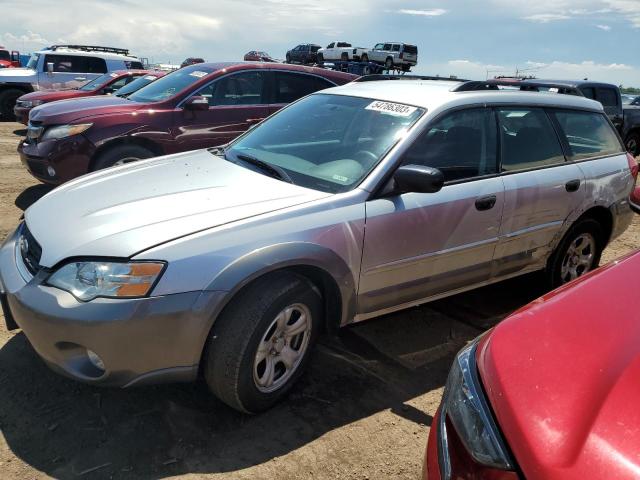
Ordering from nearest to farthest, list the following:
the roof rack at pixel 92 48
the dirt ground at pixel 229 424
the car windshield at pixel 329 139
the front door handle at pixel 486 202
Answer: the dirt ground at pixel 229 424 < the car windshield at pixel 329 139 < the front door handle at pixel 486 202 < the roof rack at pixel 92 48

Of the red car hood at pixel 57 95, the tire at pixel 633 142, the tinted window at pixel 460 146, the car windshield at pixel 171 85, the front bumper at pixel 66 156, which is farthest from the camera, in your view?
the tire at pixel 633 142

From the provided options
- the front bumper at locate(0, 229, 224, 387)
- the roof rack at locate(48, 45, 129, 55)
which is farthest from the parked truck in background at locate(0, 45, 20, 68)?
the front bumper at locate(0, 229, 224, 387)

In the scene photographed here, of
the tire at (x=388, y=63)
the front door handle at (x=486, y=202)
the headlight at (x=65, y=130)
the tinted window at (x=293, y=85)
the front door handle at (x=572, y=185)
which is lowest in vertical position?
the front door handle at (x=486, y=202)

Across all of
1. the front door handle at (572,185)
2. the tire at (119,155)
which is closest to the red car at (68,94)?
the tire at (119,155)

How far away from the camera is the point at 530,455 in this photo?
1.25m

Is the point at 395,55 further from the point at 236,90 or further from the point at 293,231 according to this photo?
the point at 293,231

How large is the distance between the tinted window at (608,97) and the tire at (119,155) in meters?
9.31

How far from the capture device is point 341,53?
116ft

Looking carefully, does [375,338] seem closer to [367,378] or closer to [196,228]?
[367,378]

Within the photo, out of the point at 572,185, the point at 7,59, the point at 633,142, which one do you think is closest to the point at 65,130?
the point at 572,185

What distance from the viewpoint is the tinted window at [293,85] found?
682 cm

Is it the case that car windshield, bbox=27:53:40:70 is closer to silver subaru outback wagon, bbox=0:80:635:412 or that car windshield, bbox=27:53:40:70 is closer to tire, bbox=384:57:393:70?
silver subaru outback wagon, bbox=0:80:635:412

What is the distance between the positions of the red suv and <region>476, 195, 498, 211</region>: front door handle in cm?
379

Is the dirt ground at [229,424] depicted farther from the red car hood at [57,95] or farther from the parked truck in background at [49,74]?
the parked truck in background at [49,74]
